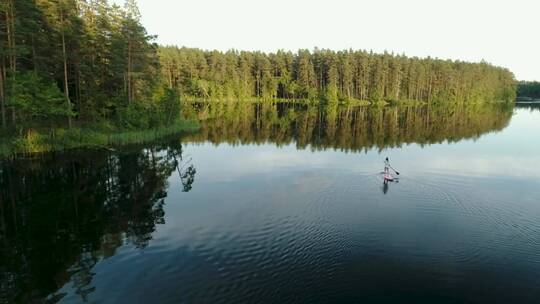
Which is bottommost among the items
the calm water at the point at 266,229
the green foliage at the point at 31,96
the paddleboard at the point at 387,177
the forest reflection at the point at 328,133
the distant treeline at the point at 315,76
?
the calm water at the point at 266,229

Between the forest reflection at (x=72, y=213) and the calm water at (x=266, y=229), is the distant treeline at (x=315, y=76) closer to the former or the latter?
the calm water at (x=266, y=229)

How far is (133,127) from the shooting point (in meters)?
58.3

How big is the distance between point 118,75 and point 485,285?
56479mm

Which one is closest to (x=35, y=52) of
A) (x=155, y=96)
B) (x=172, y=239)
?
(x=155, y=96)

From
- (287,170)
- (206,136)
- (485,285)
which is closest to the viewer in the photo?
(485,285)

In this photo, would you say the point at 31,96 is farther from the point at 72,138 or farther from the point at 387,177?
the point at 387,177

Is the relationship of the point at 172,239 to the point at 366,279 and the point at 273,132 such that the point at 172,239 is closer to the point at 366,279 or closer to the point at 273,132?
the point at 366,279

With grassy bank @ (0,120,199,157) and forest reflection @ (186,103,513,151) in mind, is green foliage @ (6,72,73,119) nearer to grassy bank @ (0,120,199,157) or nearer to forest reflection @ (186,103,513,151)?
grassy bank @ (0,120,199,157)

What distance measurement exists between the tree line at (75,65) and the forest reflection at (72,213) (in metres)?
8.15

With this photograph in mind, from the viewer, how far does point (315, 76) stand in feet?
573

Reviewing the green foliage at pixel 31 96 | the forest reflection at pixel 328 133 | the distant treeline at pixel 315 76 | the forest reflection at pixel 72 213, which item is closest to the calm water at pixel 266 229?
the forest reflection at pixel 72 213

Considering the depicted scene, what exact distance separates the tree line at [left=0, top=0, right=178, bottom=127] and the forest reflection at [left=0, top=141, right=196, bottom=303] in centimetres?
815

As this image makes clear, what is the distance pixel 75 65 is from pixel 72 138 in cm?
1149

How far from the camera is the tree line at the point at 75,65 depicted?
140 feet
